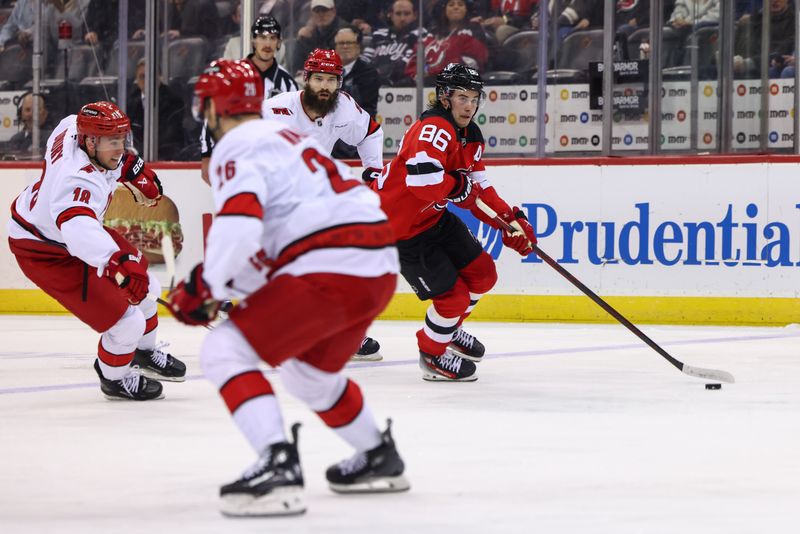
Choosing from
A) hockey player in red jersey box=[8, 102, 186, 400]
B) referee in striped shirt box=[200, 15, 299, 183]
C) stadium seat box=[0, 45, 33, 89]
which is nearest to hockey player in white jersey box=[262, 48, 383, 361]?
referee in striped shirt box=[200, 15, 299, 183]

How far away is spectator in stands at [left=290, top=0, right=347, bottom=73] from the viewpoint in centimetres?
944

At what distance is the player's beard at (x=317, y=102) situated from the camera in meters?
6.05

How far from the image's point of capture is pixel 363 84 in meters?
9.29

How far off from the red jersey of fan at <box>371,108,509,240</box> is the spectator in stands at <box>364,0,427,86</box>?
3586 mm

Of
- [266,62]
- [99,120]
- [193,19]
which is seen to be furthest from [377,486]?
[193,19]

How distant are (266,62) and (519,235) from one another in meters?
1.93

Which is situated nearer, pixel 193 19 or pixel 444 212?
pixel 444 212

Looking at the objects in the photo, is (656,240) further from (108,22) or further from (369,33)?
(108,22)

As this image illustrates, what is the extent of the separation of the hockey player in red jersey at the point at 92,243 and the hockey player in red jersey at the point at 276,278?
1.65m

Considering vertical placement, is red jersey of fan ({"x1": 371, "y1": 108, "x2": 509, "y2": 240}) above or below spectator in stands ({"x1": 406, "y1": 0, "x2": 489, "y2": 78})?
below

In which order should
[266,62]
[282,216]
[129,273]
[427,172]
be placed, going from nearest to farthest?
1. [282,216]
2. [129,273]
3. [427,172]
4. [266,62]

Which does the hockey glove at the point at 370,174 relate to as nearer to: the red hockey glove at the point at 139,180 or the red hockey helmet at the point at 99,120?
the red hockey glove at the point at 139,180

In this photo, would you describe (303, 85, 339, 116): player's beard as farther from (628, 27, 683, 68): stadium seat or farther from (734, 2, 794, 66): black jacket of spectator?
(734, 2, 794, 66): black jacket of spectator

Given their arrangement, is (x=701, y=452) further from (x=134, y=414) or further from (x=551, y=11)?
(x=551, y=11)
